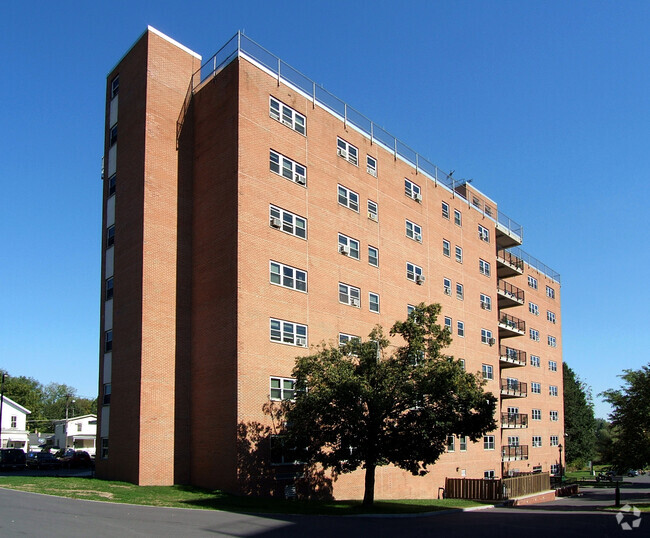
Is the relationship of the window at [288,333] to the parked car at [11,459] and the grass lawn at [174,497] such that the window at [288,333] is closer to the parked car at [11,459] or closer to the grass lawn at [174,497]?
the grass lawn at [174,497]

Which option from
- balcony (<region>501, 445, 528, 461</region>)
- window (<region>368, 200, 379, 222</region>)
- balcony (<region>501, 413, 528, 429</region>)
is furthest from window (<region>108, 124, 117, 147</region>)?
balcony (<region>501, 445, 528, 461</region>)

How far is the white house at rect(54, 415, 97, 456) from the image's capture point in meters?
85.4

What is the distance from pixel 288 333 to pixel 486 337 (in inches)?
974

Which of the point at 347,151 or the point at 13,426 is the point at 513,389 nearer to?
the point at 347,151

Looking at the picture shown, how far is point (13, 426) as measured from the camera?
8375cm

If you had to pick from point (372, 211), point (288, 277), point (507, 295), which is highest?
point (372, 211)

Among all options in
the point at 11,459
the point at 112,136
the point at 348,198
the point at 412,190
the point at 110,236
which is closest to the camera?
the point at 110,236

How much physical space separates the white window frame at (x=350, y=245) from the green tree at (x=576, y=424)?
210 ft

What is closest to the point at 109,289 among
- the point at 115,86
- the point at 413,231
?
the point at 115,86

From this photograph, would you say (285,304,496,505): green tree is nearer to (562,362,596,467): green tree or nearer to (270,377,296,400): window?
(270,377,296,400): window

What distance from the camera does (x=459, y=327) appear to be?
4584cm

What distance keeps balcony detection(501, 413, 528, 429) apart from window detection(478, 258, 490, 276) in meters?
11.9

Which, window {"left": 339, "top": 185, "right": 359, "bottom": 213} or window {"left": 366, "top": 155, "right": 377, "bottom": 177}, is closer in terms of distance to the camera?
window {"left": 339, "top": 185, "right": 359, "bottom": 213}

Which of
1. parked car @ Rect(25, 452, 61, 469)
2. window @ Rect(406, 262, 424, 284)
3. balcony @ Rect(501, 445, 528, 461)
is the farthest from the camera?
balcony @ Rect(501, 445, 528, 461)
